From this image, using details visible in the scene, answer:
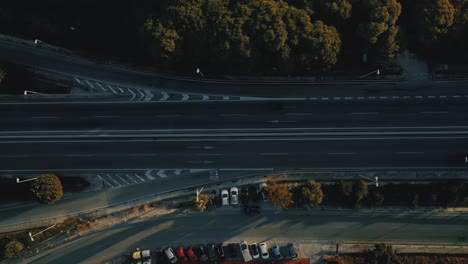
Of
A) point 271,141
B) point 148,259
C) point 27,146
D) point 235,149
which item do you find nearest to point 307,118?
point 271,141

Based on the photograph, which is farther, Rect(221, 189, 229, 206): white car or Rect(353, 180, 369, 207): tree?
Rect(221, 189, 229, 206): white car

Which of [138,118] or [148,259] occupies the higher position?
[138,118]

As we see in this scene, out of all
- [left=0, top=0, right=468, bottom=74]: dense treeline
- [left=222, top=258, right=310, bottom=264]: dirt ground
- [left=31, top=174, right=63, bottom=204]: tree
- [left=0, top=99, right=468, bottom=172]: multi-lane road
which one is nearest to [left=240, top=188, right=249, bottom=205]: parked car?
[left=0, top=99, right=468, bottom=172]: multi-lane road

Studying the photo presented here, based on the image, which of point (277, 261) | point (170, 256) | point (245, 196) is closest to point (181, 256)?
point (170, 256)

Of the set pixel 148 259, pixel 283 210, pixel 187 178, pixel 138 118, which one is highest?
pixel 138 118

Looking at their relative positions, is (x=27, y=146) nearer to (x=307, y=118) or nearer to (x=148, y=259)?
(x=148, y=259)

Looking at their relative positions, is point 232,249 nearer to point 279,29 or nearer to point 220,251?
point 220,251

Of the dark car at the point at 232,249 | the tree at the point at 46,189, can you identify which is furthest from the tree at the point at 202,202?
the tree at the point at 46,189

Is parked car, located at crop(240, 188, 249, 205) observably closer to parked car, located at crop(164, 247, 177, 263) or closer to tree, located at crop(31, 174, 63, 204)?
parked car, located at crop(164, 247, 177, 263)
